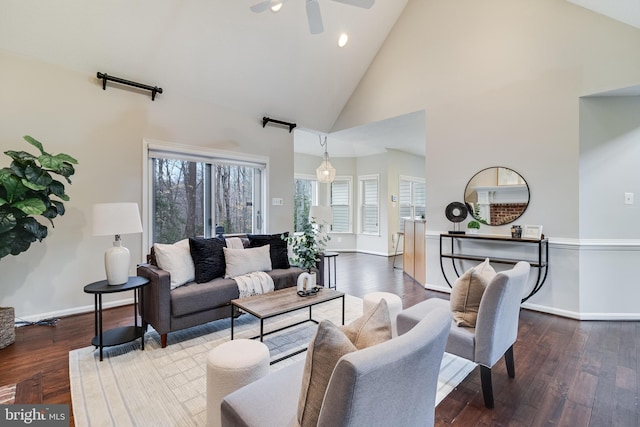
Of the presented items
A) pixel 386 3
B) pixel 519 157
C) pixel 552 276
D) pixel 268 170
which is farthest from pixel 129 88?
pixel 552 276

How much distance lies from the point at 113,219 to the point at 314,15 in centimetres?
243

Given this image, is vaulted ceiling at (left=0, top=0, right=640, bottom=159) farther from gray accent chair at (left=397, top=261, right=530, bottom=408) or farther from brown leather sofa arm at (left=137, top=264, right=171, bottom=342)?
gray accent chair at (left=397, top=261, right=530, bottom=408)

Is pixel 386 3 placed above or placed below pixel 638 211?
above

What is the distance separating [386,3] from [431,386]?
16.8 ft

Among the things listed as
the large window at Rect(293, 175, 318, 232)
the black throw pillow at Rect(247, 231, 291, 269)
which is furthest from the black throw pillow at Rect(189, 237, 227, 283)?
the large window at Rect(293, 175, 318, 232)

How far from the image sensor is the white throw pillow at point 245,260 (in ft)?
10.7

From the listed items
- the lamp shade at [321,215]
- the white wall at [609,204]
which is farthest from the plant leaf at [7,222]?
the white wall at [609,204]

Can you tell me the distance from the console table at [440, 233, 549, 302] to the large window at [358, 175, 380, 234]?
11.9 ft

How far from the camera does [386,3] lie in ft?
14.8

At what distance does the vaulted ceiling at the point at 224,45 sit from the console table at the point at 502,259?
2.13 m

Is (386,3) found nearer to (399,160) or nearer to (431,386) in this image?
(399,160)

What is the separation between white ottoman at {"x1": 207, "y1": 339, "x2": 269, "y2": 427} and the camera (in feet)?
5.12

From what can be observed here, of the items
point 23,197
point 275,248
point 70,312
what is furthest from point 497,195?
point 70,312

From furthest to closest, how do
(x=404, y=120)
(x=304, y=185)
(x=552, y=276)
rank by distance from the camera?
(x=304, y=185) → (x=404, y=120) → (x=552, y=276)
